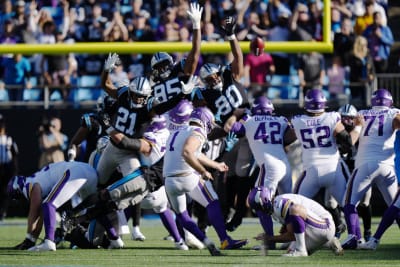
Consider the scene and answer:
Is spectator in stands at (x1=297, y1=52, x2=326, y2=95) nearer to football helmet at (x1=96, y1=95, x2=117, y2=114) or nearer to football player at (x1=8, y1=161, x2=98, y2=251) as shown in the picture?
football helmet at (x1=96, y1=95, x2=117, y2=114)

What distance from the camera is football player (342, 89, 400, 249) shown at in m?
11.0

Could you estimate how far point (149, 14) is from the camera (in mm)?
17734

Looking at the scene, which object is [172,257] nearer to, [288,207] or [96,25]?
[288,207]

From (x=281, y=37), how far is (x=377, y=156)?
5.93 m

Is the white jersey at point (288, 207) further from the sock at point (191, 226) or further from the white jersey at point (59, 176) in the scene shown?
the white jersey at point (59, 176)

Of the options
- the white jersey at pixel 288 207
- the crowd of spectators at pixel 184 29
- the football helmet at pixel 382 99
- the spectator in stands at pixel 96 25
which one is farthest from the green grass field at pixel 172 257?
the spectator in stands at pixel 96 25

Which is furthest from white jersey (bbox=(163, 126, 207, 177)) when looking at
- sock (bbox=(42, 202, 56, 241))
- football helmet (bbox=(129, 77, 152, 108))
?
sock (bbox=(42, 202, 56, 241))

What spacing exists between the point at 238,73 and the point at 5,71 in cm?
597

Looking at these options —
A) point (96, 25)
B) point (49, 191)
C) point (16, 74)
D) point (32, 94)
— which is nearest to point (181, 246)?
point (49, 191)

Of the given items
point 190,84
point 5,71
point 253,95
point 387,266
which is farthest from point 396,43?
point 387,266

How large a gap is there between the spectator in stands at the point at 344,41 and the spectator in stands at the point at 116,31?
10.3 ft

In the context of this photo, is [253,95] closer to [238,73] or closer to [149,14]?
[149,14]

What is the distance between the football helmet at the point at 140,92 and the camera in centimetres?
1073

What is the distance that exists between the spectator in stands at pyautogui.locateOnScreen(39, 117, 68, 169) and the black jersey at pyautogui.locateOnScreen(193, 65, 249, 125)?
4.67m
